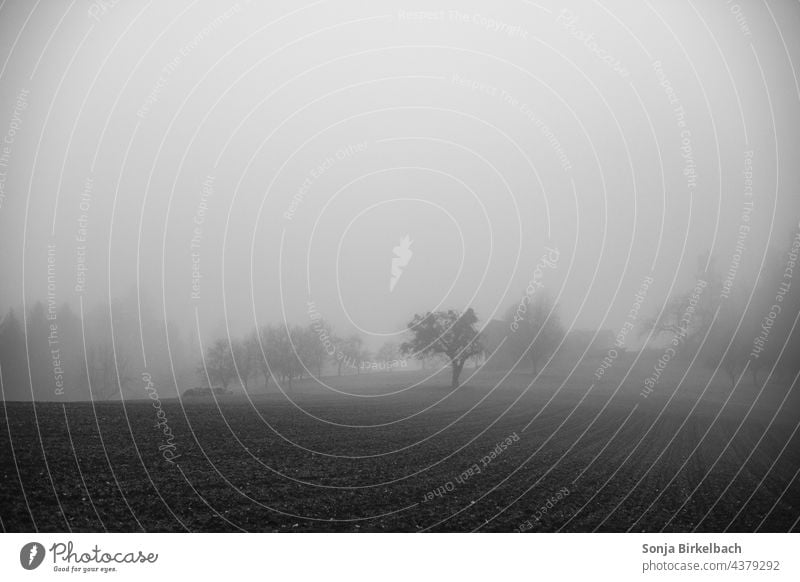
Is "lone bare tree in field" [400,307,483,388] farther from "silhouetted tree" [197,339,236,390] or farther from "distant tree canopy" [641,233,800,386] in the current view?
"silhouetted tree" [197,339,236,390]

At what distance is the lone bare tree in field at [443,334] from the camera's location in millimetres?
10320

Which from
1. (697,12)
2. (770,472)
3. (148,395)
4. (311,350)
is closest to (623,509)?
(770,472)

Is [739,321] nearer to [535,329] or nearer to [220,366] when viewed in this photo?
[535,329]

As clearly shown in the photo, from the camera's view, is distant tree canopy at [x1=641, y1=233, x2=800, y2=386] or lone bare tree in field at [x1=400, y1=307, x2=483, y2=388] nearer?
distant tree canopy at [x1=641, y1=233, x2=800, y2=386]

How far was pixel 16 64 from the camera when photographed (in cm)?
882

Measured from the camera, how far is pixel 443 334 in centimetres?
1064

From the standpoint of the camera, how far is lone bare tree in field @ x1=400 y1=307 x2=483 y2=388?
33.9 ft

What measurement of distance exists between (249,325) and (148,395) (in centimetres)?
318

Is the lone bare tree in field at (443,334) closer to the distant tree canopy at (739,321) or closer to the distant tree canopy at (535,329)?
the distant tree canopy at (535,329)

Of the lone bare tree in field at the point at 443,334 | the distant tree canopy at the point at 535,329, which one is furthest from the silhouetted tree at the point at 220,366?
the distant tree canopy at the point at 535,329

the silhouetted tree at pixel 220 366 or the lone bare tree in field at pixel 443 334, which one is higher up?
the lone bare tree in field at pixel 443 334

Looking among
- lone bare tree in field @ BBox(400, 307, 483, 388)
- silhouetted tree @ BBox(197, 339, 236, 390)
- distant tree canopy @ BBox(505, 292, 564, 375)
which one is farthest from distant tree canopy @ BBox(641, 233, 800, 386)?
silhouetted tree @ BBox(197, 339, 236, 390)

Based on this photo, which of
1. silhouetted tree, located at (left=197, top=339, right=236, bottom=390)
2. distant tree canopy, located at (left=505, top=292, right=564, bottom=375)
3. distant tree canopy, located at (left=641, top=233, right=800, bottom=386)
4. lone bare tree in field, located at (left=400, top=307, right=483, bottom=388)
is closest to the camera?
distant tree canopy, located at (left=641, top=233, right=800, bottom=386)

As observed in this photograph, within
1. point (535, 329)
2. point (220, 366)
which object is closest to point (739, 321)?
point (535, 329)
